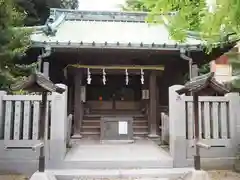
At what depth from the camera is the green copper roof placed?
903cm

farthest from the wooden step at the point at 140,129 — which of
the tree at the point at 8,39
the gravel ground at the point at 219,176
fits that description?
the tree at the point at 8,39

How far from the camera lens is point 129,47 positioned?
9.04 m

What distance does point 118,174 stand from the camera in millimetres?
5742

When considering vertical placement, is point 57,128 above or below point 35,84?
below

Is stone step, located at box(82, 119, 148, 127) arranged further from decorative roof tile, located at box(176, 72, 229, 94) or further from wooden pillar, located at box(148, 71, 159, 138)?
decorative roof tile, located at box(176, 72, 229, 94)

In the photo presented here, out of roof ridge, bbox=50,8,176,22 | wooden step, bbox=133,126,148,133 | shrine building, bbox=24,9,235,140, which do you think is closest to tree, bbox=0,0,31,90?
shrine building, bbox=24,9,235,140

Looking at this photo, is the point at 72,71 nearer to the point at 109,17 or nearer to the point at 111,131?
the point at 111,131

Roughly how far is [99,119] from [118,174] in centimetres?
538

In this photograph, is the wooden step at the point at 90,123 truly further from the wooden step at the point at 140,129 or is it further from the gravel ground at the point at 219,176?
the gravel ground at the point at 219,176

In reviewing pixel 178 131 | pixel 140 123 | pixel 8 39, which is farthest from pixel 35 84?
pixel 140 123

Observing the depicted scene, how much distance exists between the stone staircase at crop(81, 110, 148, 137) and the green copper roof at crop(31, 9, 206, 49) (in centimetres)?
308

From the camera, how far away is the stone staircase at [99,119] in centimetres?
1060

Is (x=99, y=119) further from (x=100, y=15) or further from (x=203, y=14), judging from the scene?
(x=203, y=14)

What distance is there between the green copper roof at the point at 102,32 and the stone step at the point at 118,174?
4349mm
